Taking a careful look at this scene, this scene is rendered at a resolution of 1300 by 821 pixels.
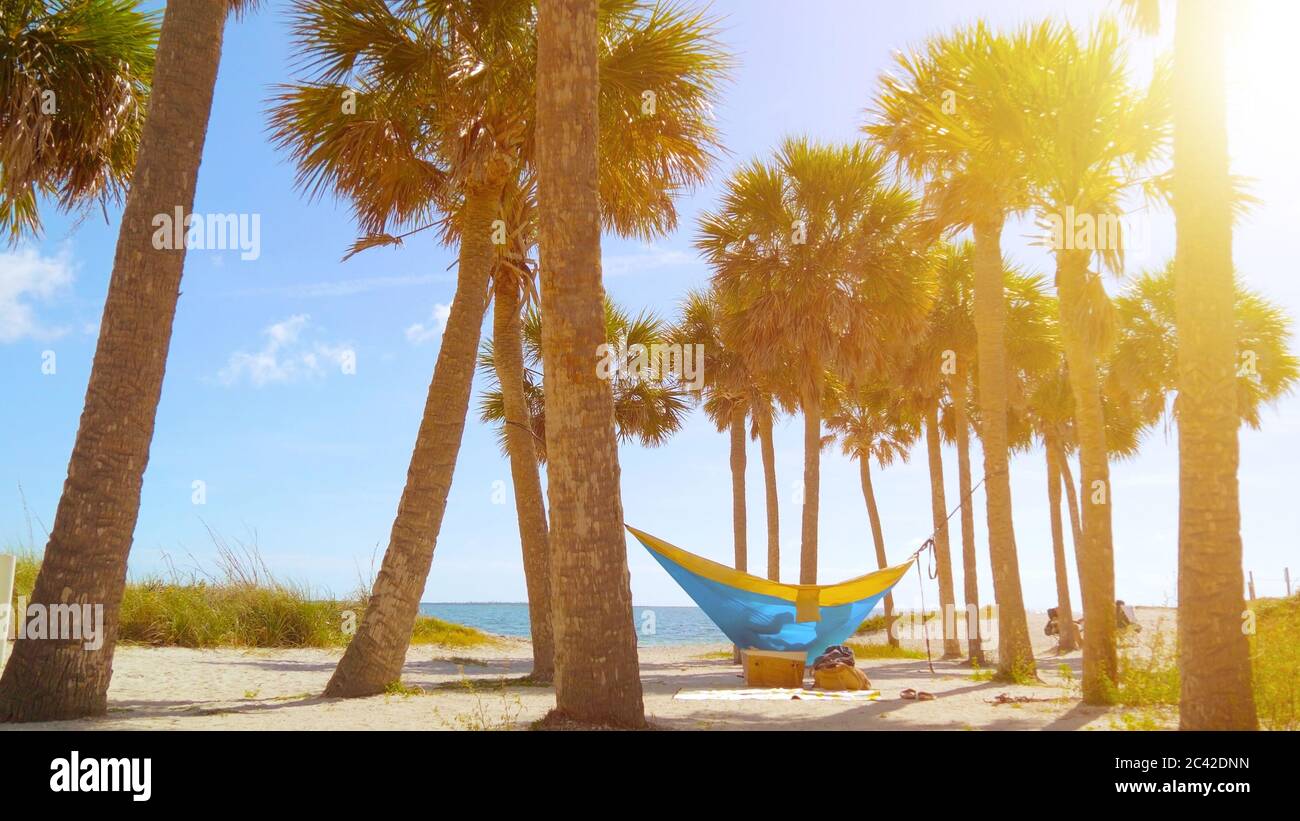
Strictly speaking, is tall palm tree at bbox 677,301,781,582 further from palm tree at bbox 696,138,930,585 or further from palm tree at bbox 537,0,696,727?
palm tree at bbox 537,0,696,727

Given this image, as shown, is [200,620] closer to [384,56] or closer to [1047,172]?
[384,56]

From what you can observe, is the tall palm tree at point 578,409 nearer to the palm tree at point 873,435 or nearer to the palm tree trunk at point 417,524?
the palm tree trunk at point 417,524

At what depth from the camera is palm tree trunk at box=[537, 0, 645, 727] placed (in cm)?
587

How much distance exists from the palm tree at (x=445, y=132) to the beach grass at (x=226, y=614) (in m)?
5.64

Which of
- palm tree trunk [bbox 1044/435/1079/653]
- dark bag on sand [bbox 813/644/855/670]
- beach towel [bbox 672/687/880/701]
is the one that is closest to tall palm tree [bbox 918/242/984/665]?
palm tree trunk [bbox 1044/435/1079/653]

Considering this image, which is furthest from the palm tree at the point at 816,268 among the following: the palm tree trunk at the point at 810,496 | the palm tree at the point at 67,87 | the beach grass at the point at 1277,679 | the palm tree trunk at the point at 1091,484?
the palm tree at the point at 67,87

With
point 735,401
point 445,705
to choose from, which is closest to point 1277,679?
point 445,705

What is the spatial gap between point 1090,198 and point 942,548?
11686 mm

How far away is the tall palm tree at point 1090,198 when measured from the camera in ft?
30.1

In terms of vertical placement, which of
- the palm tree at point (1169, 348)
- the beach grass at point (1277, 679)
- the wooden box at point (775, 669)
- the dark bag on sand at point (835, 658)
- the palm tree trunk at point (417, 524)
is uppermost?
the palm tree at point (1169, 348)

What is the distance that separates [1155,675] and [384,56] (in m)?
9.73

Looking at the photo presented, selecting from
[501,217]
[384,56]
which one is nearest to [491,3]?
[384,56]

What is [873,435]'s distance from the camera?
83.1ft

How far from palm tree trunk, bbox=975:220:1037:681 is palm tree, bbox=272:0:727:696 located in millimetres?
4953
